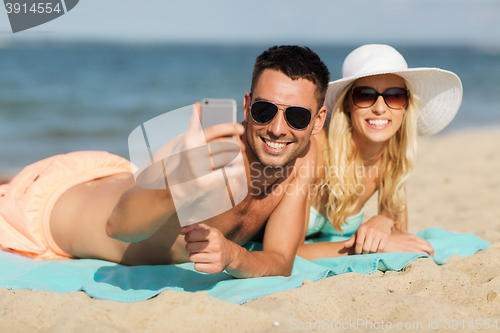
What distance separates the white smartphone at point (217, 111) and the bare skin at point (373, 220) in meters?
1.79

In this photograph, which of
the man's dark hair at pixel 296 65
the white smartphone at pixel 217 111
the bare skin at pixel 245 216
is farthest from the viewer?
the man's dark hair at pixel 296 65

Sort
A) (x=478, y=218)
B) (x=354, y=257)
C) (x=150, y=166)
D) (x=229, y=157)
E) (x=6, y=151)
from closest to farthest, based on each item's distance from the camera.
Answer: (x=229, y=157), (x=150, y=166), (x=354, y=257), (x=478, y=218), (x=6, y=151)

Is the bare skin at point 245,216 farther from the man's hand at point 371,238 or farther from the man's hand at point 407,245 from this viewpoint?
the man's hand at point 407,245

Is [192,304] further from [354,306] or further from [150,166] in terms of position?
[354,306]

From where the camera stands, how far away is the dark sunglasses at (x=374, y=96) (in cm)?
321

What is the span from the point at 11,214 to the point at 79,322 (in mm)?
1390

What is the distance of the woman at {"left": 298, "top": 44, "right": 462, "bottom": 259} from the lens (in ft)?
10.5

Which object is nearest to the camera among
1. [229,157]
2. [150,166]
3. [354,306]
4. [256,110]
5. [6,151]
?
[229,157]

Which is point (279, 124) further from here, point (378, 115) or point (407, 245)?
point (407, 245)

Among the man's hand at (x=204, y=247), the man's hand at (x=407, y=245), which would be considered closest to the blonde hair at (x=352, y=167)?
the man's hand at (x=407, y=245)

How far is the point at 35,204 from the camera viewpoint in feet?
9.71

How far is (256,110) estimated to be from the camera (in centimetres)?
239

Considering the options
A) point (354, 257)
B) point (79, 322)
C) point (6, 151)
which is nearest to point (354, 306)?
point (354, 257)

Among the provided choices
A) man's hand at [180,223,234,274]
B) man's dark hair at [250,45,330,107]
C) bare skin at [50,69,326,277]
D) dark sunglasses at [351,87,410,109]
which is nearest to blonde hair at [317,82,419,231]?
dark sunglasses at [351,87,410,109]
